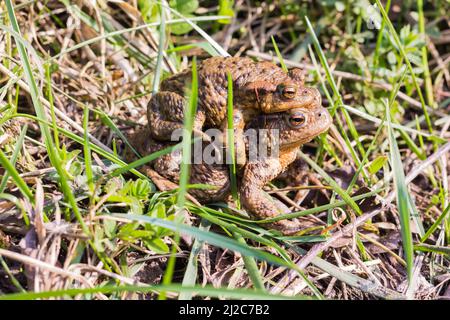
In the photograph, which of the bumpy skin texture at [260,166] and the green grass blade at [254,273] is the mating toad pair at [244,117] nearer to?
the bumpy skin texture at [260,166]

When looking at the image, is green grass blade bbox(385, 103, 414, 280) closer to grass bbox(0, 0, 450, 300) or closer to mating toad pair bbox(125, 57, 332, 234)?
grass bbox(0, 0, 450, 300)

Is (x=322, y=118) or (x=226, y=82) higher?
(x=226, y=82)

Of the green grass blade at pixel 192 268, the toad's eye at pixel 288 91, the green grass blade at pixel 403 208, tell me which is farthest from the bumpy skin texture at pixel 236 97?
the green grass blade at pixel 403 208

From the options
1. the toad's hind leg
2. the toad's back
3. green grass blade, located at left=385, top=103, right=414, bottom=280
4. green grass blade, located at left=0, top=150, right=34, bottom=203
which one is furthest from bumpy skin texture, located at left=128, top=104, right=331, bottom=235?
green grass blade, located at left=0, top=150, right=34, bottom=203

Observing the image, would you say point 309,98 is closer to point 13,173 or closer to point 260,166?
point 260,166

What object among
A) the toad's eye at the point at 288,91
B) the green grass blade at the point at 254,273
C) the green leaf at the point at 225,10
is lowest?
the green grass blade at the point at 254,273

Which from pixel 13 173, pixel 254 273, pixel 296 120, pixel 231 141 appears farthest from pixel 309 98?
pixel 13 173

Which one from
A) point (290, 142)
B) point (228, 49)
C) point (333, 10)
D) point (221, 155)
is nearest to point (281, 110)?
point (290, 142)
